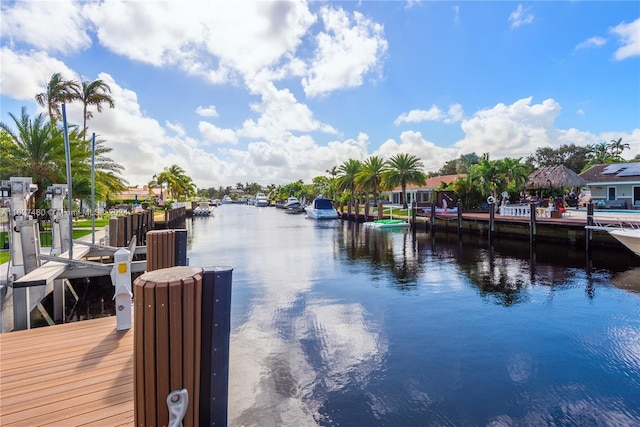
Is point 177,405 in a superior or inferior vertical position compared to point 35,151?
inferior

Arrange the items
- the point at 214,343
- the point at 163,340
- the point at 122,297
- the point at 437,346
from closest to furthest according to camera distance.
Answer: the point at 163,340
the point at 214,343
the point at 122,297
the point at 437,346

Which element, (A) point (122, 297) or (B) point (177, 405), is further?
(A) point (122, 297)

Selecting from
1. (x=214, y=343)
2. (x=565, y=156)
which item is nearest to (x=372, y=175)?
(x=565, y=156)

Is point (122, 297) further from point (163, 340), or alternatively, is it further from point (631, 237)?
point (631, 237)

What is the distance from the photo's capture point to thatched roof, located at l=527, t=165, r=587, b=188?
31281 mm

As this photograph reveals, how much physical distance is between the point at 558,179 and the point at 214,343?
35752mm

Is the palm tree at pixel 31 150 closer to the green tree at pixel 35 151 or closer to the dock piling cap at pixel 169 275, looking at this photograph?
the green tree at pixel 35 151

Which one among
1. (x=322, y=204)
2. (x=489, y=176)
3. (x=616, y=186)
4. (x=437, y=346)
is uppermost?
(x=489, y=176)

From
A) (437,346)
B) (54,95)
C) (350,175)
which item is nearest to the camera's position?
(437,346)

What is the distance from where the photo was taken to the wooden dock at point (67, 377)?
11.3 ft

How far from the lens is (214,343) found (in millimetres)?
2752

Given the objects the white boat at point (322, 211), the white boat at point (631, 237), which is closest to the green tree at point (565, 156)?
the white boat at point (322, 211)

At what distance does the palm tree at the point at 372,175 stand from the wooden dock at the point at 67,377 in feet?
157

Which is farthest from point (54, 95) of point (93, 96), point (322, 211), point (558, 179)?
point (558, 179)
